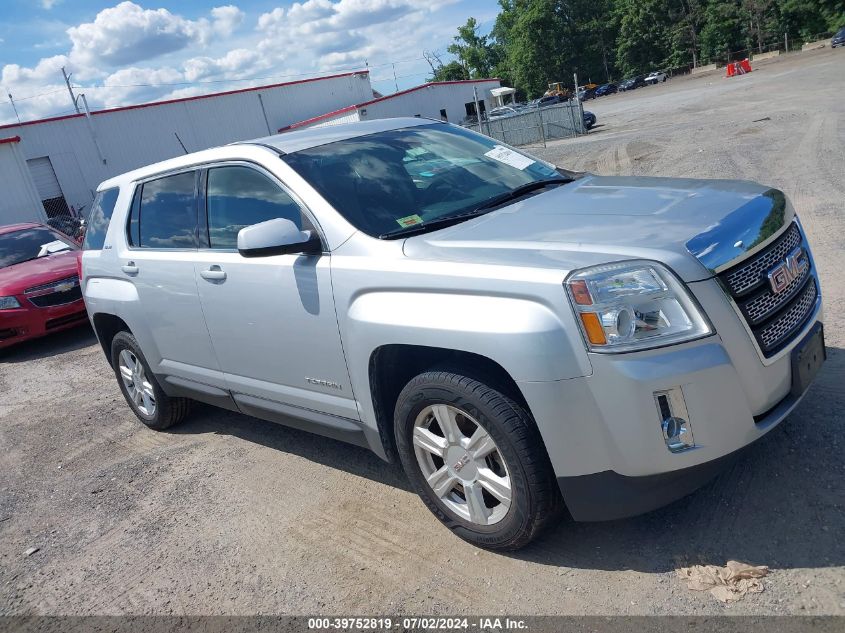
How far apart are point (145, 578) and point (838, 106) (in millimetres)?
18571

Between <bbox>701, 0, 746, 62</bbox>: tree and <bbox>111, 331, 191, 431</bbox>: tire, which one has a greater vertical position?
<bbox>701, 0, 746, 62</bbox>: tree

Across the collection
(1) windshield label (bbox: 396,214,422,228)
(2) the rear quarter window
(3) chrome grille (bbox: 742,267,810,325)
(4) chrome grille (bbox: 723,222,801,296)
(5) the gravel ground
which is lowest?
(5) the gravel ground

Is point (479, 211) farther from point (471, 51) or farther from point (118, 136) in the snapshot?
point (471, 51)

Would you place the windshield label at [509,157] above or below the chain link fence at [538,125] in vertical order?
above

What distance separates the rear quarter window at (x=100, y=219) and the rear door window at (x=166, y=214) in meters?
0.41

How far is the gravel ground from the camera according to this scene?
280 cm

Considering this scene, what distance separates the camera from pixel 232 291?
154 inches

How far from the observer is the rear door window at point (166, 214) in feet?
14.3

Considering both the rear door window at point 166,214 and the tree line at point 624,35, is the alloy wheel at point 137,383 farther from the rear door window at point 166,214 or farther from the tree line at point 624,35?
the tree line at point 624,35

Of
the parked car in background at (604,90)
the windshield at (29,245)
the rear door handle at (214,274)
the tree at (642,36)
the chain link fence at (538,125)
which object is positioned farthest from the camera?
the tree at (642,36)

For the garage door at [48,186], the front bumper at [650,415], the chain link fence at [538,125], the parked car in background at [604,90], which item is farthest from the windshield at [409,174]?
the parked car in background at [604,90]

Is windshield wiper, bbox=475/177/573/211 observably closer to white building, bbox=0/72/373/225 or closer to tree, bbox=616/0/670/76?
white building, bbox=0/72/373/225

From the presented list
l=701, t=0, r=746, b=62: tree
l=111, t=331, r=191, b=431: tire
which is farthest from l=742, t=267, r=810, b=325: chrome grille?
l=701, t=0, r=746, b=62: tree

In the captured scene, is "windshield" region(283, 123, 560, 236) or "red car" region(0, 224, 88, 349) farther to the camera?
"red car" region(0, 224, 88, 349)
